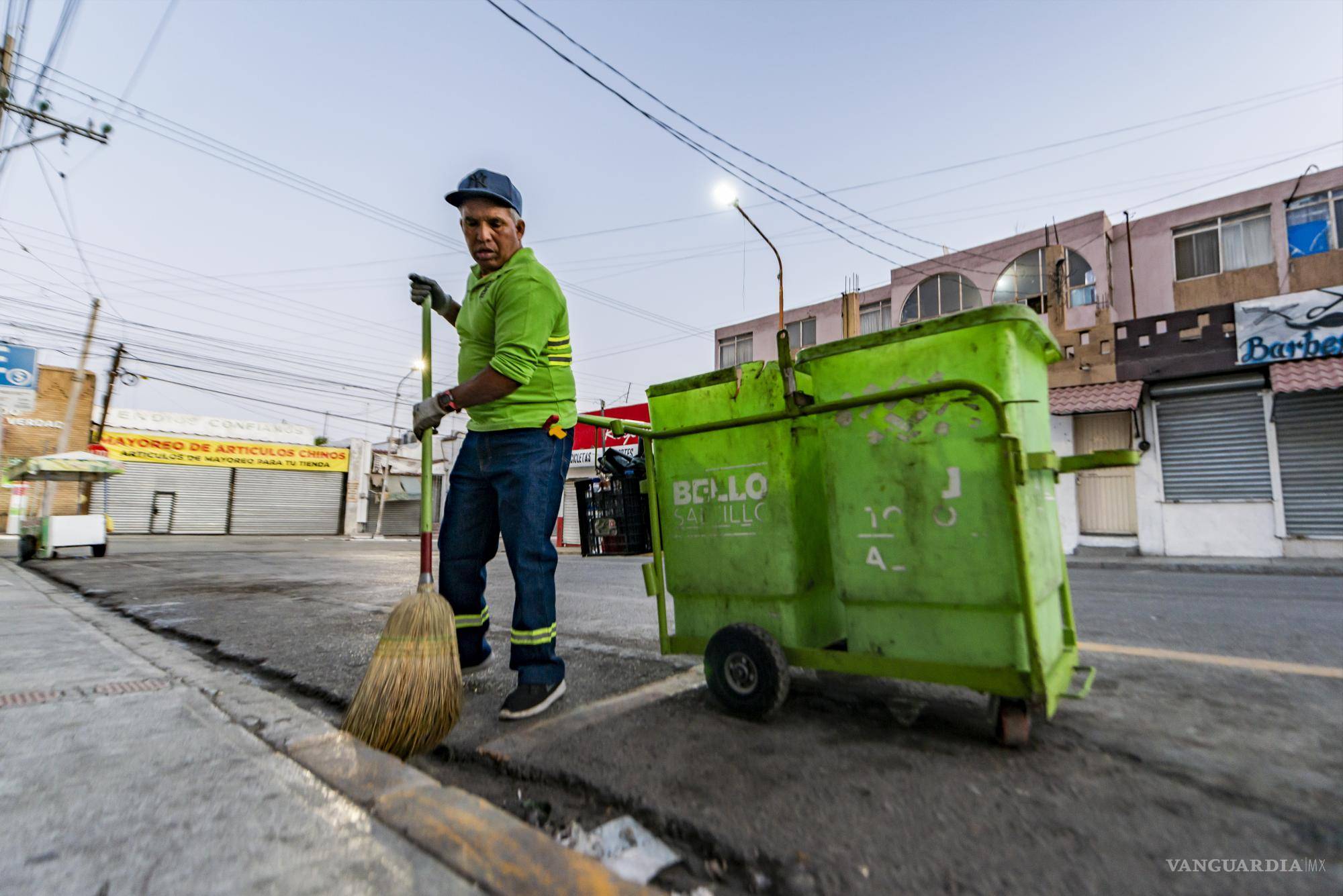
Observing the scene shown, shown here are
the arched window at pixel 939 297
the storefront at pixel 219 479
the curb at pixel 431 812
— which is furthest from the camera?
the storefront at pixel 219 479

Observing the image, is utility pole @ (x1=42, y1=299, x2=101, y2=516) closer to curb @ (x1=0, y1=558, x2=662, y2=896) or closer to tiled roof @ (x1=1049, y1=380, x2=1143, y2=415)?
curb @ (x1=0, y1=558, x2=662, y2=896)

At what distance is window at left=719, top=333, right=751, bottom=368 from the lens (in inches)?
1009

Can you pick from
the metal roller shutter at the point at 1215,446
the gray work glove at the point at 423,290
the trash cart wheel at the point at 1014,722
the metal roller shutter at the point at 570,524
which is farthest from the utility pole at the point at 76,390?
the metal roller shutter at the point at 1215,446

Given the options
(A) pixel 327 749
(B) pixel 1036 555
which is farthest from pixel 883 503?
(A) pixel 327 749

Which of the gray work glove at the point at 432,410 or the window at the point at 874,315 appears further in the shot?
the window at the point at 874,315

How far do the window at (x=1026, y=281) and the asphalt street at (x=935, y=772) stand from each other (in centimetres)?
1671

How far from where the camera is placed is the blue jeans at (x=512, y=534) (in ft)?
7.89

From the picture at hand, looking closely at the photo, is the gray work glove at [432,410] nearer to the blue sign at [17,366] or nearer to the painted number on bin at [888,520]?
the painted number on bin at [888,520]

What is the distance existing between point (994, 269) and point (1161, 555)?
31.9ft

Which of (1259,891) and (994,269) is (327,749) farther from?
(994,269)

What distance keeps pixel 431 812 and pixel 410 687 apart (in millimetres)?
604

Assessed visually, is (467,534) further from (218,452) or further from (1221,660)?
(218,452)

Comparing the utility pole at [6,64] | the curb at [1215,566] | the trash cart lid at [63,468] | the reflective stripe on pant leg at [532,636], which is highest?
the utility pole at [6,64]

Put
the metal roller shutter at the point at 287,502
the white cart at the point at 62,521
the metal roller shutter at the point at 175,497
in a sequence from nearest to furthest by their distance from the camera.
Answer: the white cart at the point at 62,521 < the metal roller shutter at the point at 175,497 < the metal roller shutter at the point at 287,502
